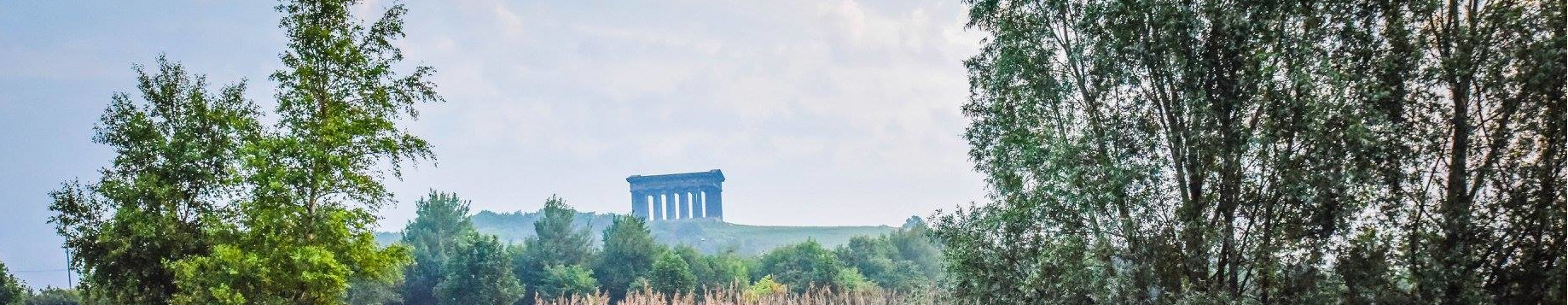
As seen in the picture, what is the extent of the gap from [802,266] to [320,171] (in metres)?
31.0

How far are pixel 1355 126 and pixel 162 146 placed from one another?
66.1ft

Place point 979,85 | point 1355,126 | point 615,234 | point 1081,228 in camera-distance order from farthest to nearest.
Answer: point 615,234
point 979,85
point 1081,228
point 1355,126

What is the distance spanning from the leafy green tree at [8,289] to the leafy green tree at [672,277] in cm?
2015

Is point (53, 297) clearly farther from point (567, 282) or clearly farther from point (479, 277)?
point (567, 282)

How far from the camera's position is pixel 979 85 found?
1500 cm

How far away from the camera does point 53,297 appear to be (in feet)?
108

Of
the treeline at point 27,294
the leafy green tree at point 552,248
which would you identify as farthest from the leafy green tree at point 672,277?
the treeline at point 27,294

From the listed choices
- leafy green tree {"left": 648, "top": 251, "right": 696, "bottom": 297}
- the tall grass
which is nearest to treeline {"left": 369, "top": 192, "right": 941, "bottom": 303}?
leafy green tree {"left": 648, "top": 251, "right": 696, "bottom": 297}

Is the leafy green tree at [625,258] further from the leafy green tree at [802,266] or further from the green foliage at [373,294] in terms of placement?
the green foliage at [373,294]

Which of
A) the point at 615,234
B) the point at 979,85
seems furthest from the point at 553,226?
the point at 979,85

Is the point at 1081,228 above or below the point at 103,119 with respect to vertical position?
below

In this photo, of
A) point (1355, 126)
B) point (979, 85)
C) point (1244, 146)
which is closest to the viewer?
point (1355, 126)

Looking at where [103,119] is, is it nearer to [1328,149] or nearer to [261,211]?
[261,211]

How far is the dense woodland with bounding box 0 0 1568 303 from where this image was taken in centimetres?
1017
